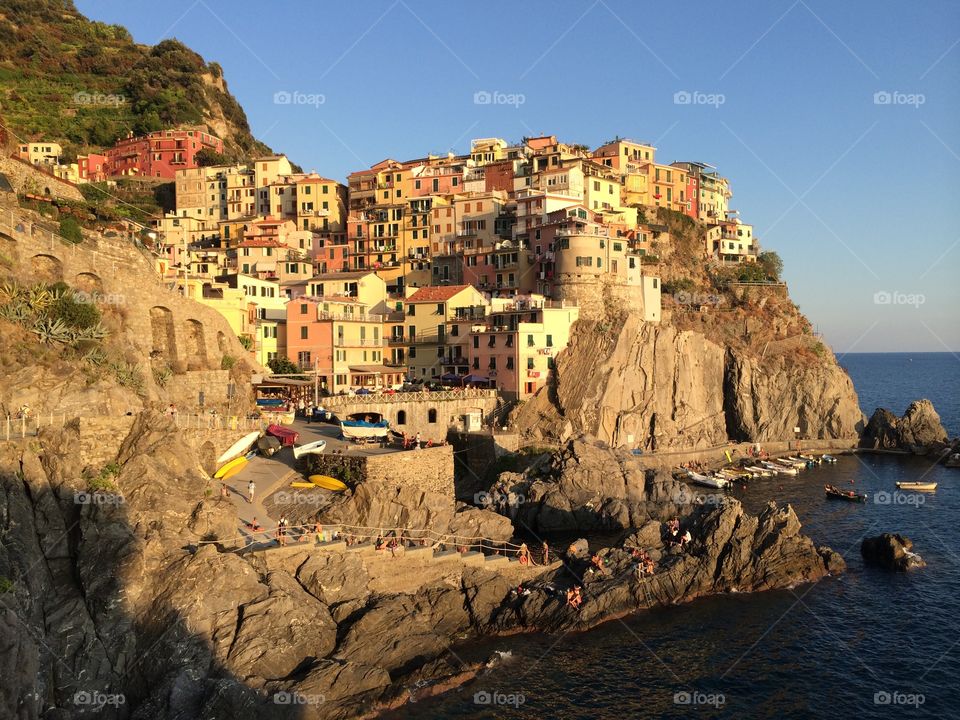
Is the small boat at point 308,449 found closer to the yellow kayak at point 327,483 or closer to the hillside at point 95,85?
the yellow kayak at point 327,483

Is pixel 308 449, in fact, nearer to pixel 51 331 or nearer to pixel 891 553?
pixel 51 331

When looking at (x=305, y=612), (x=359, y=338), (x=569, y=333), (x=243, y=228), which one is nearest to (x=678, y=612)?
(x=305, y=612)

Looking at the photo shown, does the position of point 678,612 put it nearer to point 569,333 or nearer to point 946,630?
point 946,630

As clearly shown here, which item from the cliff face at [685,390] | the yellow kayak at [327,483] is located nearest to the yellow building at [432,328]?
the cliff face at [685,390]

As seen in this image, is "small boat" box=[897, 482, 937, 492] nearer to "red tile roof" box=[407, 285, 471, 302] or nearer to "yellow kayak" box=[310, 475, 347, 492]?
"red tile roof" box=[407, 285, 471, 302]

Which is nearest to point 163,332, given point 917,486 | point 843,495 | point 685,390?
point 685,390

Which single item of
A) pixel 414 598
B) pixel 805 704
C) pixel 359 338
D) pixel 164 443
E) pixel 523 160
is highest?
pixel 523 160

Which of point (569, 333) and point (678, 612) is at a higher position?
point (569, 333)
